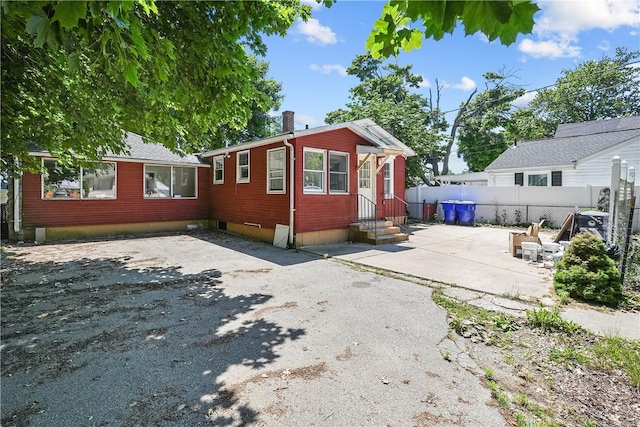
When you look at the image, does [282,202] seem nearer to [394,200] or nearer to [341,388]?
[394,200]

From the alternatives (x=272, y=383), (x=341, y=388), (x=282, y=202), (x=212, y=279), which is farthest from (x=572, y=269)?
(x=282, y=202)

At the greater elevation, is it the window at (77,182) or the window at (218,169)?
the window at (218,169)

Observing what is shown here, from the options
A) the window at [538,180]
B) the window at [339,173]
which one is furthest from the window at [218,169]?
the window at [538,180]

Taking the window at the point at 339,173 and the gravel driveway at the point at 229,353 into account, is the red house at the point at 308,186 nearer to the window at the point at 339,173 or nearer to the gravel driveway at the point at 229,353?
the window at the point at 339,173

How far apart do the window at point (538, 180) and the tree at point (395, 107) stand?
18.3 feet

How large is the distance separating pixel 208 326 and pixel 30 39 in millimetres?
4411

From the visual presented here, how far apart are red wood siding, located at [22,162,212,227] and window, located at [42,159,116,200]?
175 mm

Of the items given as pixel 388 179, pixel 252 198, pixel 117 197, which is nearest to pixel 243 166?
pixel 252 198

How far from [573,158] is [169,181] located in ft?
64.7

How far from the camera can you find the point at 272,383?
105 inches

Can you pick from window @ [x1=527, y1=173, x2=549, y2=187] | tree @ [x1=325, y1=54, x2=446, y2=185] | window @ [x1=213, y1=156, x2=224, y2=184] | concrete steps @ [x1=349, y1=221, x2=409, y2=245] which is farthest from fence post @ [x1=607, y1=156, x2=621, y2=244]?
window @ [x1=527, y1=173, x2=549, y2=187]

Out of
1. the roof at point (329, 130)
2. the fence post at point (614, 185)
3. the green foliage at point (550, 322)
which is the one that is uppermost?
the roof at point (329, 130)

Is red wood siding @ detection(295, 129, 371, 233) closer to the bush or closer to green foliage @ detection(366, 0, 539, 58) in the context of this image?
the bush

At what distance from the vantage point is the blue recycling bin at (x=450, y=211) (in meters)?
15.0
